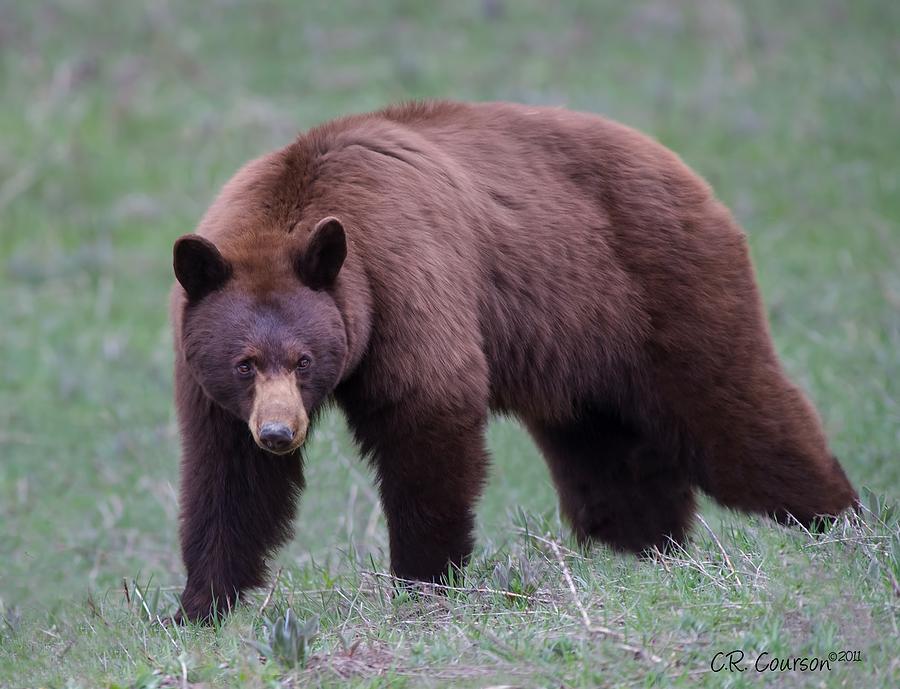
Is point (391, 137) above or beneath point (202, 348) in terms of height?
above

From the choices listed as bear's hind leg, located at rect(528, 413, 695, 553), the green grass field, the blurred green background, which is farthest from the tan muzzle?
→ the blurred green background

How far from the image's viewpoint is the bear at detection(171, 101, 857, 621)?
4191 millimetres

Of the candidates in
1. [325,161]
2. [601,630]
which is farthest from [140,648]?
[325,161]

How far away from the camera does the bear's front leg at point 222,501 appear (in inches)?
175

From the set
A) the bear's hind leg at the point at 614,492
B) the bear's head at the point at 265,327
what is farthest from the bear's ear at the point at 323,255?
the bear's hind leg at the point at 614,492

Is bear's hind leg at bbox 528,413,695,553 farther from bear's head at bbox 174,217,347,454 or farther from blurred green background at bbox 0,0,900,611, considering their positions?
bear's head at bbox 174,217,347,454

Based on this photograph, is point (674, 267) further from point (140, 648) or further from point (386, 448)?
point (140, 648)

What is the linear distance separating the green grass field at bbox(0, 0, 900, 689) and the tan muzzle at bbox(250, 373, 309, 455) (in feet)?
1.79

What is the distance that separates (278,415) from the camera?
3.96 metres

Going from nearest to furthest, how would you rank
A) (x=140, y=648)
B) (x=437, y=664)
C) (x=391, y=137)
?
(x=437, y=664), (x=140, y=648), (x=391, y=137)

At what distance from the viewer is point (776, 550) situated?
426cm

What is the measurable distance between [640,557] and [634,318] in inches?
40.7

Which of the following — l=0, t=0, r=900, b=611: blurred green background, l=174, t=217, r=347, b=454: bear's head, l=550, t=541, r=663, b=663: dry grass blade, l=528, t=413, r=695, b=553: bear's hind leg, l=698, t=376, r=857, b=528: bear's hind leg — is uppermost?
Answer: l=174, t=217, r=347, b=454: bear's head

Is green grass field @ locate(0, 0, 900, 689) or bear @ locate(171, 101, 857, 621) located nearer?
green grass field @ locate(0, 0, 900, 689)
